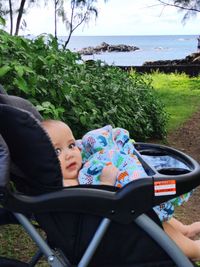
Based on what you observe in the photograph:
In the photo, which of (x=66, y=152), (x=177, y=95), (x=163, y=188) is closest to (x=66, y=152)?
(x=66, y=152)

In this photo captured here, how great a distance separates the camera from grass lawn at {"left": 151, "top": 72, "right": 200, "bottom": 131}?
8.88 meters

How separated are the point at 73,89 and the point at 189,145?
101 inches

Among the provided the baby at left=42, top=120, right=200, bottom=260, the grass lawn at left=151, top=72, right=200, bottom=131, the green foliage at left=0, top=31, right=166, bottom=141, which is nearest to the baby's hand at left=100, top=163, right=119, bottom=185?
the baby at left=42, top=120, right=200, bottom=260

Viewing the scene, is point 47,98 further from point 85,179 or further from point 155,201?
point 155,201

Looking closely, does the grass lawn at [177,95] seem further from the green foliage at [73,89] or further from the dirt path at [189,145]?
the green foliage at [73,89]

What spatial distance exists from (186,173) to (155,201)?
0.89 ft

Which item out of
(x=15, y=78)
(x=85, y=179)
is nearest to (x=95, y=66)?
(x=15, y=78)

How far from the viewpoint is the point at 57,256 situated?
6.96ft

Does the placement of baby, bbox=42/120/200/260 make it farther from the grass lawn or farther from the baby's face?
the grass lawn

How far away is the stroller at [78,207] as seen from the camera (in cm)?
200

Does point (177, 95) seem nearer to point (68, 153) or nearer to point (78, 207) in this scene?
point (68, 153)

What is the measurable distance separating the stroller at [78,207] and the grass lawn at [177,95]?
221 inches

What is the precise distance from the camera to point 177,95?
11297mm

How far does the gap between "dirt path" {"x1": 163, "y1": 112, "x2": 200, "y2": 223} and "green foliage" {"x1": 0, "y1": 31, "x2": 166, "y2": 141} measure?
303 millimetres
